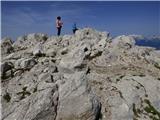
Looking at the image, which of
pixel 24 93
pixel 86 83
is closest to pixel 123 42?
pixel 86 83

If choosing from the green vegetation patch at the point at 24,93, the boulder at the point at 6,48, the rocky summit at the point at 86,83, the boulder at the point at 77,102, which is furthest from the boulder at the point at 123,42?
the boulder at the point at 6,48

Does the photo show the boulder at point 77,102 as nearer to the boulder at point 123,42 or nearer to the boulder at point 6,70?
the boulder at point 6,70

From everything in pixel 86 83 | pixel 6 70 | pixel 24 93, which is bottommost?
pixel 24 93

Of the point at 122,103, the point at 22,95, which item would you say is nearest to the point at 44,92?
the point at 22,95

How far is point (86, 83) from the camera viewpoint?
85.4 feet

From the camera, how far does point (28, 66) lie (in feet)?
102

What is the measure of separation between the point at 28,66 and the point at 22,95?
6.38 m

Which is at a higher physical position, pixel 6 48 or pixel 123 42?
pixel 123 42

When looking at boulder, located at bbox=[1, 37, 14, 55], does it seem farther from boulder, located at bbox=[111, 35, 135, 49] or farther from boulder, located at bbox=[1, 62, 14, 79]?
boulder, located at bbox=[111, 35, 135, 49]

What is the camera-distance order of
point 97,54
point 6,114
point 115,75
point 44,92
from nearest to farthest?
1. point 6,114
2. point 44,92
3. point 115,75
4. point 97,54

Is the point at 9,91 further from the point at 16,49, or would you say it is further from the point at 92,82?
the point at 16,49

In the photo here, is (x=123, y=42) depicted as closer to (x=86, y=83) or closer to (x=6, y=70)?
(x=86, y=83)

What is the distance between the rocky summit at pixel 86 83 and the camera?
75.9 feet

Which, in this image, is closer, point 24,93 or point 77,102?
point 77,102
